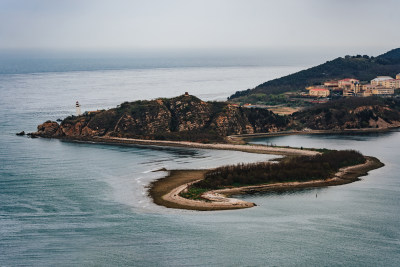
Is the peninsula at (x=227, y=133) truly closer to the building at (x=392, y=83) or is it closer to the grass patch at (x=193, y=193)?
the grass patch at (x=193, y=193)

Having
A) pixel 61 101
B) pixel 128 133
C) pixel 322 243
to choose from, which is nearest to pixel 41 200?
pixel 322 243

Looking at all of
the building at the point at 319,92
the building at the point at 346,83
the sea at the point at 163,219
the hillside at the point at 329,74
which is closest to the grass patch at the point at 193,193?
the sea at the point at 163,219

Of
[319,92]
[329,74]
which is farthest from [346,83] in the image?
[329,74]

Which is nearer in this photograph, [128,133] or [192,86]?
[128,133]

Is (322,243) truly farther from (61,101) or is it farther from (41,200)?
(61,101)

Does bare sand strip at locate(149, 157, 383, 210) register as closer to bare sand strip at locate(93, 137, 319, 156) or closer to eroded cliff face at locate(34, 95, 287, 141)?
bare sand strip at locate(93, 137, 319, 156)

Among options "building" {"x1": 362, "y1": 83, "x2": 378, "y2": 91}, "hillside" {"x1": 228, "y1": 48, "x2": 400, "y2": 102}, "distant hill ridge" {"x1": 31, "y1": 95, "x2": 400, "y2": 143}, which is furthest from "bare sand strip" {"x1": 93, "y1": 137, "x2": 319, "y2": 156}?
"building" {"x1": 362, "y1": 83, "x2": 378, "y2": 91}
